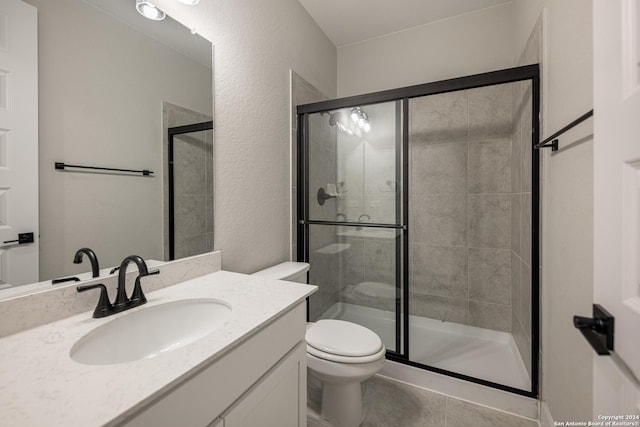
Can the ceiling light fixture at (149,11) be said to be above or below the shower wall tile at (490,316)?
above

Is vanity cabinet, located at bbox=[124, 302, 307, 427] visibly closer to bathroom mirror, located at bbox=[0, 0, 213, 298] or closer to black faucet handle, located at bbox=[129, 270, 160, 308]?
black faucet handle, located at bbox=[129, 270, 160, 308]

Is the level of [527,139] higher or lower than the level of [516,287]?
higher

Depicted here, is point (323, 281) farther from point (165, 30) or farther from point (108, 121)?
point (165, 30)

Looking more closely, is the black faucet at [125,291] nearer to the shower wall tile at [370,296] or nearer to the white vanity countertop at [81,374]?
the white vanity countertop at [81,374]

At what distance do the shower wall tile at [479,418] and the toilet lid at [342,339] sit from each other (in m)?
0.61

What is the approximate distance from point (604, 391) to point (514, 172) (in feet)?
5.94

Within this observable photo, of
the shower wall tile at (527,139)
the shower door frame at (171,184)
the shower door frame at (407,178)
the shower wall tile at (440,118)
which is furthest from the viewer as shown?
the shower wall tile at (440,118)

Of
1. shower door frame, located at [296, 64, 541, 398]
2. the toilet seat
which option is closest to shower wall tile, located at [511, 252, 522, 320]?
shower door frame, located at [296, 64, 541, 398]

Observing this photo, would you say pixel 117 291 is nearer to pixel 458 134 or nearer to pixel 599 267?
pixel 599 267

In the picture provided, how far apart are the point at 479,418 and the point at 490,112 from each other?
2127 mm

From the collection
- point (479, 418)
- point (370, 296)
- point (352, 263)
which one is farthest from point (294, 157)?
point (479, 418)

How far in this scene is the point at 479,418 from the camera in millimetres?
1436

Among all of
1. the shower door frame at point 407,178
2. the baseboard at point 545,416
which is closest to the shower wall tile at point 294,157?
the shower door frame at point 407,178

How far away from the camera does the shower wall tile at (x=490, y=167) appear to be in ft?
6.88
